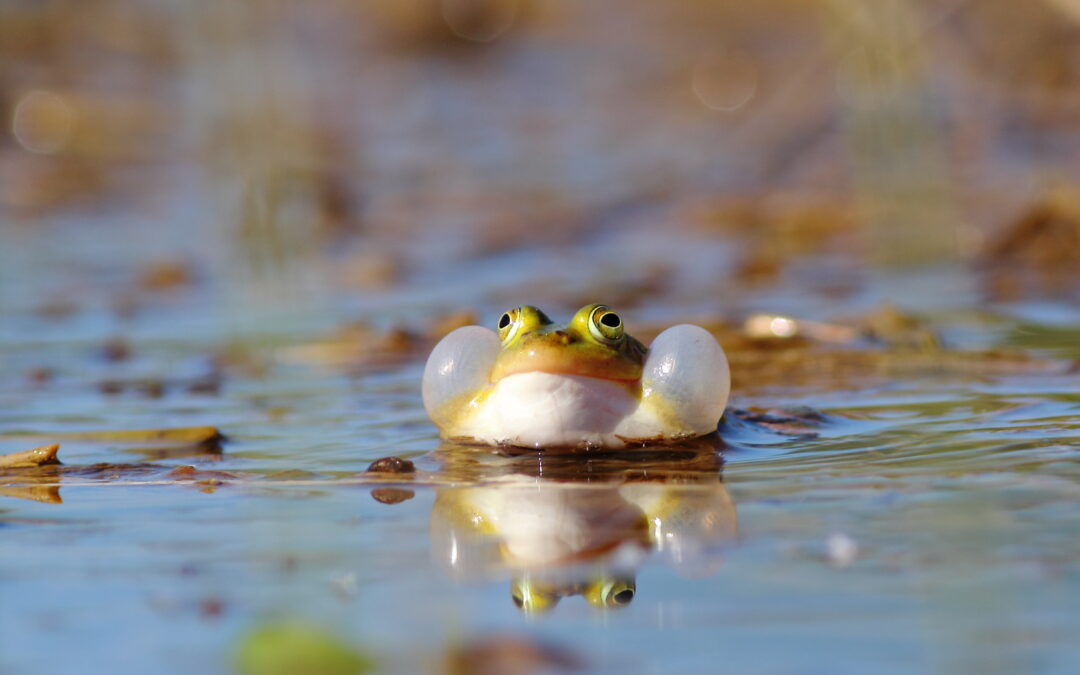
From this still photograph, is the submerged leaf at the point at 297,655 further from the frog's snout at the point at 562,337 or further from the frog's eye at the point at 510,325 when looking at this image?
the frog's eye at the point at 510,325

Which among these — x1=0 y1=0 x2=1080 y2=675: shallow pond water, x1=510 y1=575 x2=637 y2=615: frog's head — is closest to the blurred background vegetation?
x1=0 y1=0 x2=1080 y2=675: shallow pond water

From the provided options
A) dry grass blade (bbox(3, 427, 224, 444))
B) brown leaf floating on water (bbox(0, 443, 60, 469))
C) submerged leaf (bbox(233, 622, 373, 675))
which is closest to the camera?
submerged leaf (bbox(233, 622, 373, 675))

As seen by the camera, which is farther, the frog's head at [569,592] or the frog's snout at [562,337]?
the frog's snout at [562,337]

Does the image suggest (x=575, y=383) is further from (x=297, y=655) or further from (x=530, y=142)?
(x=530, y=142)

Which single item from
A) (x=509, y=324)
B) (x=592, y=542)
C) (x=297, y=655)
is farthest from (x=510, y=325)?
(x=297, y=655)

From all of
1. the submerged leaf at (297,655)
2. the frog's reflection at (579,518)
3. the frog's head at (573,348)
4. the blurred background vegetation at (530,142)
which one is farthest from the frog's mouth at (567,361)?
the blurred background vegetation at (530,142)

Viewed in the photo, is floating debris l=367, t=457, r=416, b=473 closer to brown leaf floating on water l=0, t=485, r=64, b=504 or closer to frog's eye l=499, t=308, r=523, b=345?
frog's eye l=499, t=308, r=523, b=345
